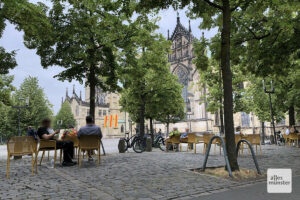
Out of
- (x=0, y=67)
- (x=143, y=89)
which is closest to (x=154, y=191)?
(x=0, y=67)

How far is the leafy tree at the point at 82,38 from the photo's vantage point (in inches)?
414

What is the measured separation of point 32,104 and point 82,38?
105 feet

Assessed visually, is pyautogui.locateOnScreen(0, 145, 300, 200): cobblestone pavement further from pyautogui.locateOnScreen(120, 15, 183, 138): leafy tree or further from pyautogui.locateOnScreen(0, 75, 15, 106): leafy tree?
pyautogui.locateOnScreen(0, 75, 15, 106): leafy tree

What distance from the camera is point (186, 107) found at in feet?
164

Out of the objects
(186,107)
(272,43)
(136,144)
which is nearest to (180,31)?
(186,107)

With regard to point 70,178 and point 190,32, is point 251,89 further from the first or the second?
point 190,32

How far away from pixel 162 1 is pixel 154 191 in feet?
17.3

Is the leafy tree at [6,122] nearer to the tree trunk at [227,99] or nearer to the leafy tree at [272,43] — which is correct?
the leafy tree at [272,43]

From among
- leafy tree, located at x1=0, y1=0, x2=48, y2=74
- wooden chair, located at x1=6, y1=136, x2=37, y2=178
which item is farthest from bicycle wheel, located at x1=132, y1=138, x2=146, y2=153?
wooden chair, located at x1=6, y1=136, x2=37, y2=178

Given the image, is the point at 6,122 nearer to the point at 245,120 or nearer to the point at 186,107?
the point at 186,107

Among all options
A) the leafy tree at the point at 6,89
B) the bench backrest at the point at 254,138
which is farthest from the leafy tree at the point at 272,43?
the leafy tree at the point at 6,89

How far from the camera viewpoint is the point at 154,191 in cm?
453

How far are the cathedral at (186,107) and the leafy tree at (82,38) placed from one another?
15015 millimetres

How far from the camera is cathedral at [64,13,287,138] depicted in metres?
41.7
